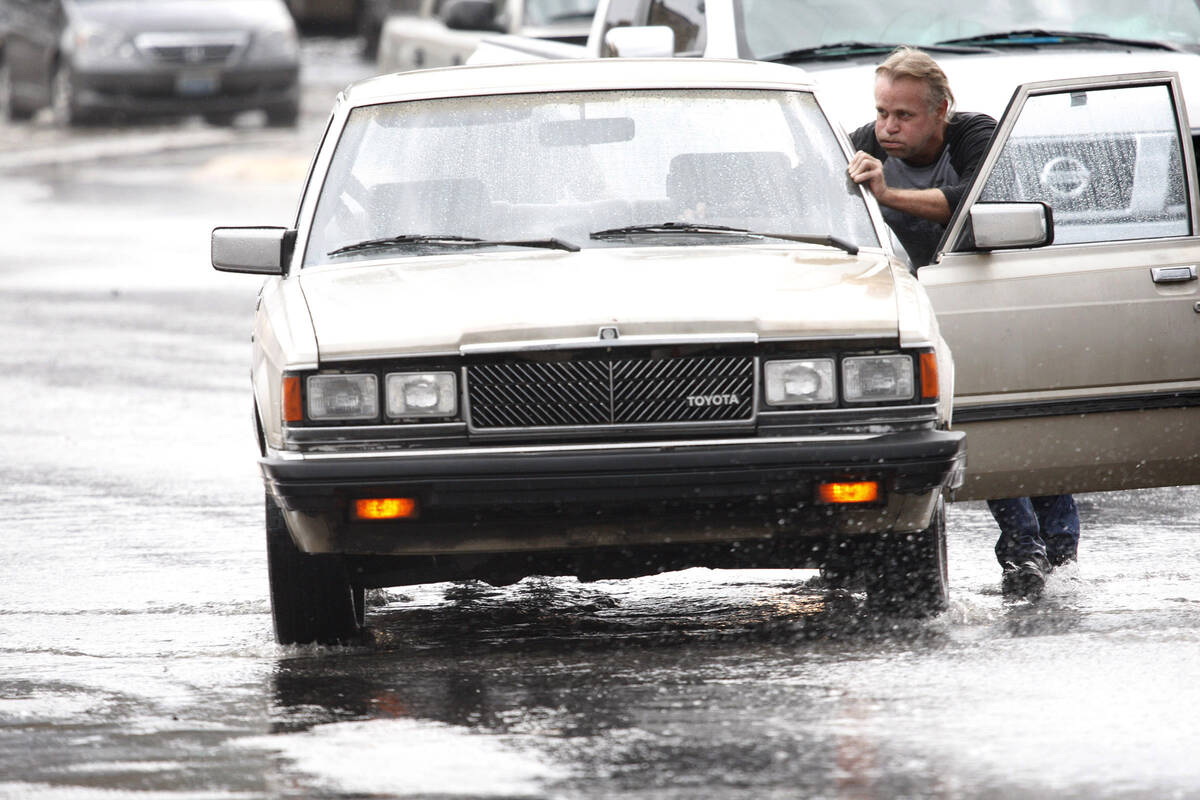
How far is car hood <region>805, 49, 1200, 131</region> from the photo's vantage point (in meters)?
9.31

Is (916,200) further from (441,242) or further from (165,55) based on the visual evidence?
(165,55)

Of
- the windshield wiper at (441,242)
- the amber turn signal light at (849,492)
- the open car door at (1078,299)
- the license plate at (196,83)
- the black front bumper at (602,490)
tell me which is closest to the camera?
the black front bumper at (602,490)

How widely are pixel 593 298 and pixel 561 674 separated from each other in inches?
39.2

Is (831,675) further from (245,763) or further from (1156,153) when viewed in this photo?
(1156,153)

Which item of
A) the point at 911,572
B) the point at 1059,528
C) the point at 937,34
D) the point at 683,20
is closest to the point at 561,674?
the point at 911,572

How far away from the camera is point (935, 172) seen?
7875 millimetres

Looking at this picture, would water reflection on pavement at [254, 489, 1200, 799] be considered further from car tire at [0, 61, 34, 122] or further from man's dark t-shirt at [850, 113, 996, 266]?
car tire at [0, 61, 34, 122]

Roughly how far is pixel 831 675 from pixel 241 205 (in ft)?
45.7

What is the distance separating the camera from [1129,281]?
732cm

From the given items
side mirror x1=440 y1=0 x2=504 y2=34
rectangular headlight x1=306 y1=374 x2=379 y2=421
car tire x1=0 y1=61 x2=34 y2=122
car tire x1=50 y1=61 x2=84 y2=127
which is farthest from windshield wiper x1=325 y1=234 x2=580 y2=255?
car tire x1=0 y1=61 x2=34 y2=122

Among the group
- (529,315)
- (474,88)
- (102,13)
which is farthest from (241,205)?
(529,315)

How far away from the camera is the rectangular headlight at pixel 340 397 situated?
6.09m

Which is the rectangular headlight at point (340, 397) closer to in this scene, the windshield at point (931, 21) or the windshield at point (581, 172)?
the windshield at point (581, 172)

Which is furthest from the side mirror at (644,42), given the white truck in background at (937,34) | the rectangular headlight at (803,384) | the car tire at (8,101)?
the car tire at (8,101)
